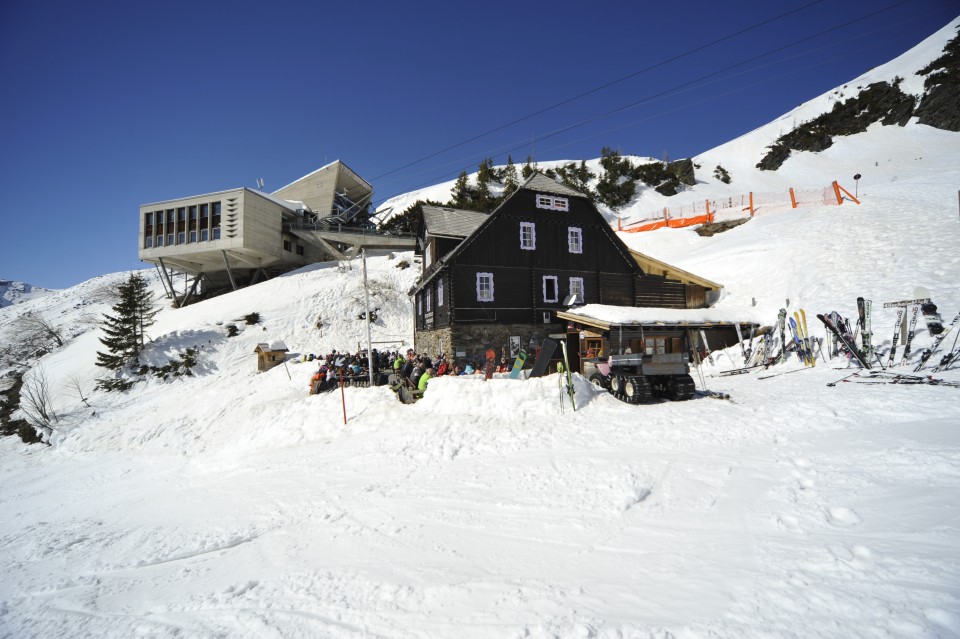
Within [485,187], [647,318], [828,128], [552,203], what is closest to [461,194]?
[485,187]

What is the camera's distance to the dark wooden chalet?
68.8ft

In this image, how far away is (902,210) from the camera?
995 inches

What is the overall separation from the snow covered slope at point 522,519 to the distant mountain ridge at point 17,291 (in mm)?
160300

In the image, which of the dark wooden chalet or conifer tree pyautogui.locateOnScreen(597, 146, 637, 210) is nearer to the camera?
the dark wooden chalet

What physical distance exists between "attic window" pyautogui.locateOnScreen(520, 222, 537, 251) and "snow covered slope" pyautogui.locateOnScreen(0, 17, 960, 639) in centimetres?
1190

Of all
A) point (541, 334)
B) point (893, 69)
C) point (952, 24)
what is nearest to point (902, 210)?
point (541, 334)

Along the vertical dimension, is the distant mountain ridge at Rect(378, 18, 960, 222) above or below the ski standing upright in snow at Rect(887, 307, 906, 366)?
above

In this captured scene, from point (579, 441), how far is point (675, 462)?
2210 millimetres

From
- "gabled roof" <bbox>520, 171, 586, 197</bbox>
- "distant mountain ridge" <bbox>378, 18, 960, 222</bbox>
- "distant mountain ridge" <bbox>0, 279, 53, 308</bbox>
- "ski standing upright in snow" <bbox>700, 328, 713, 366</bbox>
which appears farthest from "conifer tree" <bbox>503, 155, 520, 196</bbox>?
"distant mountain ridge" <bbox>0, 279, 53, 308</bbox>

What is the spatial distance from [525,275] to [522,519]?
57.0ft

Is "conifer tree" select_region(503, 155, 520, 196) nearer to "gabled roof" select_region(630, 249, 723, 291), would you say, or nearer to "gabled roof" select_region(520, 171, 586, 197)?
"gabled roof" select_region(630, 249, 723, 291)

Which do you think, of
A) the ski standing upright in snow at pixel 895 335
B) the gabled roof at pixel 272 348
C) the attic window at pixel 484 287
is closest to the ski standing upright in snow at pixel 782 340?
the ski standing upright in snow at pixel 895 335

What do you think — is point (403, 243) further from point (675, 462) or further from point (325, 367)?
point (675, 462)

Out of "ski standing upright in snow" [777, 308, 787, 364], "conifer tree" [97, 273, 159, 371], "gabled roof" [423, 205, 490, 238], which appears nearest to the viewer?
"ski standing upright in snow" [777, 308, 787, 364]
